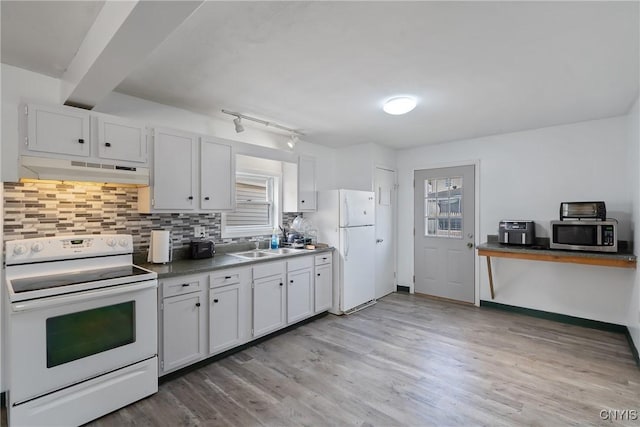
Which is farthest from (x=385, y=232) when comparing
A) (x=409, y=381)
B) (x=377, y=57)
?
(x=377, y=57)

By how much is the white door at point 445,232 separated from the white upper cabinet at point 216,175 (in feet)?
10.3

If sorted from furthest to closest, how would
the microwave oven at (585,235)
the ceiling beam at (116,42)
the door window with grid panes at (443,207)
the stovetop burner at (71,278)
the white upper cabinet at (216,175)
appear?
the door window with grid panes at (443,207)
the microwave oven at (585,235)
the white upper cabinet at (216,175)
the stovetop burner at (71,278)
the ceiling beam at (116,42)

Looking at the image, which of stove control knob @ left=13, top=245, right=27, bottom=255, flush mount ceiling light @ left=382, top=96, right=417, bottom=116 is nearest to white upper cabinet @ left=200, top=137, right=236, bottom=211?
stove control knob @ left=13, top=245, right=27, bottom=255

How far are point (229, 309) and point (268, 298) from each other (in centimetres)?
47

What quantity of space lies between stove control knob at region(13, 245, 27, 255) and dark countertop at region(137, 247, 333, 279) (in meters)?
0.76

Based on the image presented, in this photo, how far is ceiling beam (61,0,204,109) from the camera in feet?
4.46

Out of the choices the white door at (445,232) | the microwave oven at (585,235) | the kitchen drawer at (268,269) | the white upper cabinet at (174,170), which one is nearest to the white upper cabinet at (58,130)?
the white upper cabinet at (174,170)

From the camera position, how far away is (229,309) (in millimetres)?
2844

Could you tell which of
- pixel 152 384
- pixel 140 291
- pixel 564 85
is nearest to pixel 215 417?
pixel 152 384

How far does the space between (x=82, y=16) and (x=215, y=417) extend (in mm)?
2604

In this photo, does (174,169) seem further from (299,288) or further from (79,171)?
(299,288)

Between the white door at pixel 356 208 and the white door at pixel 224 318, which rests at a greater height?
the white door at pixel 356 208

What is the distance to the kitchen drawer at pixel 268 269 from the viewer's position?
3.08m

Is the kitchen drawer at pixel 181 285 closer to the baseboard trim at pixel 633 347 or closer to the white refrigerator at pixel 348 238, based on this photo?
the white refrigerator at pixel 348 238
